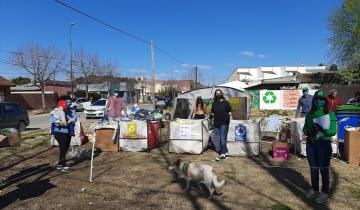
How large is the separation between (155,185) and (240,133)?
149 inches

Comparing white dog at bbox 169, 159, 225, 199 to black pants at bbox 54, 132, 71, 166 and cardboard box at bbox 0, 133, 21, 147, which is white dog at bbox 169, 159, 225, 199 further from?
cardboard box at bbox 0, 133, 21, 147

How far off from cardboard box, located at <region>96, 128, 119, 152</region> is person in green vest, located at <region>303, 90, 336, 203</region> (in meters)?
6.46

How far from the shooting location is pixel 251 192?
7055 millimetres

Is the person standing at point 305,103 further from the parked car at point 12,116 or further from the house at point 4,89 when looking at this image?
the house at point 4,89

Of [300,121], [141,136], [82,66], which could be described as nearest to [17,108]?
[141,136]

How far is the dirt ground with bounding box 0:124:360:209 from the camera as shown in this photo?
6.42m

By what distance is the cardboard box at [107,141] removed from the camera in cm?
1160

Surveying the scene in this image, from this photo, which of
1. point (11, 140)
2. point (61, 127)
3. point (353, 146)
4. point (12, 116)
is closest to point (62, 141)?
point (61, 127)

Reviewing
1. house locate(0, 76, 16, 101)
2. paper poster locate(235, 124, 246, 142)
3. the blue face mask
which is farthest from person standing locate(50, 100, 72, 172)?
house locate(0, 76, 16, 101)

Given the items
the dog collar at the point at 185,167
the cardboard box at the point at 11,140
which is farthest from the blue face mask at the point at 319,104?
the cardboard box at the point at 11,140

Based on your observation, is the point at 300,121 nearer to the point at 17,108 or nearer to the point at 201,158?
→ the point at 201,158

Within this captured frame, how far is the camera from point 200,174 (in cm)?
684

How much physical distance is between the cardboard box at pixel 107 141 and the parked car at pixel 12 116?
756 cm

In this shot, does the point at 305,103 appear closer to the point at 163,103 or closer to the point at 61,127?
the point at 61,127
